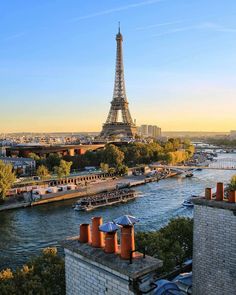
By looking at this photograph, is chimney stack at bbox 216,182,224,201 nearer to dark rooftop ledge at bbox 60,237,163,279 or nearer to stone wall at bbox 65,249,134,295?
dark rooftop ledge at bbox 60,237,163,279

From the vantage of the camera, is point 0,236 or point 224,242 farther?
point 0,236

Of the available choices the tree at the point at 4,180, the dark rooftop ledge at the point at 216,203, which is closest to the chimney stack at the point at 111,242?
the dark rooftop ledge at the point at 216,203

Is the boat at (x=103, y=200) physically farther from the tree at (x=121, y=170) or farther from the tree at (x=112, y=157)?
the tree at (x=112, y=157)

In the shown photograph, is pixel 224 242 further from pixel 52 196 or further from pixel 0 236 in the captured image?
pixel 52 196

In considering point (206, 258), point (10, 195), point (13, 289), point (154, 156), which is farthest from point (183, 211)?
point (154, 156)

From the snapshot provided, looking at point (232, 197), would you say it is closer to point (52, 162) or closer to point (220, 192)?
point (220, 192)
